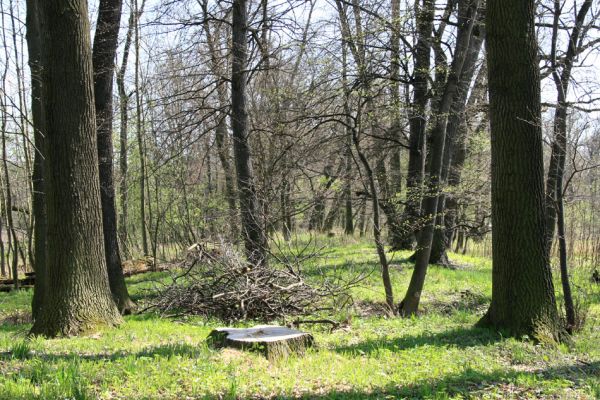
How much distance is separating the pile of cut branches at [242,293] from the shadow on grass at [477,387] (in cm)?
441

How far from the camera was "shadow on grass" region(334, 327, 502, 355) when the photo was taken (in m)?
6.89

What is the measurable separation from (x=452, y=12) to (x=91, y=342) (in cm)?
991

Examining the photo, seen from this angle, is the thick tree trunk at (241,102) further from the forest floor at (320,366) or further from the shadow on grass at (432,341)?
the shadow on grass at (432,341)

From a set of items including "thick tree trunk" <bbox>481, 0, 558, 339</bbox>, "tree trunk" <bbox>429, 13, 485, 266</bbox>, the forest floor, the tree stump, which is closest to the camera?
the forest floor

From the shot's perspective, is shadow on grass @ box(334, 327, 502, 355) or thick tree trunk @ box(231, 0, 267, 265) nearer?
shadow on grass @ box(334, 327, 502, 355)

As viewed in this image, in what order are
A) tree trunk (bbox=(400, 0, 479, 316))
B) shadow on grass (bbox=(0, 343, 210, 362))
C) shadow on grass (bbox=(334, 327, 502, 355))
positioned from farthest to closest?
tree trunk (bbox=(400, 0, 479, 316)), shadow on grass (bbox=(334, 327, 502, 355)), shadow on grass (bbox=(0, 343, 210, 362))

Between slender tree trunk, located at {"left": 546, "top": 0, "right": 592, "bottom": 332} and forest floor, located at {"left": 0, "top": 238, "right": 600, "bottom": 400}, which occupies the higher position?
slender tree trunk, located at {"left": 546, "top": 0, "right": 592, "bottom": 332}

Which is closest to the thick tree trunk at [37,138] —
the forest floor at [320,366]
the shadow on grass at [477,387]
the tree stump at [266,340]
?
the forest floor at [320,366]

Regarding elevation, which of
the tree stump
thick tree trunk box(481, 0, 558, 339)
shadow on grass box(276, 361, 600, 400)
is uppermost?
thick tree trunk box(481, 0, 558, 339)

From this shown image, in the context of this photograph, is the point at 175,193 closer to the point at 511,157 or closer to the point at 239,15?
the point at 239,15

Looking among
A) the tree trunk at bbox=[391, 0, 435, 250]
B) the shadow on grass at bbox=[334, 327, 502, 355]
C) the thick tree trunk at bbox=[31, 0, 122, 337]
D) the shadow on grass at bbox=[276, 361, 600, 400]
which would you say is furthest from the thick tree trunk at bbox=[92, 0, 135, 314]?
the shadow on grass at bbox=[276, 361, 600, 400]

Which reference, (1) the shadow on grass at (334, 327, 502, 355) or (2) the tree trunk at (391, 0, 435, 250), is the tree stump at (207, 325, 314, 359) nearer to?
(1) the shadow on grass at (334, 327, 502, 355)

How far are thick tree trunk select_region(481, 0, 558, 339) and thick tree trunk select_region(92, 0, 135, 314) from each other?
23.3 ft

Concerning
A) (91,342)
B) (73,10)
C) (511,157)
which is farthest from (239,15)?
(91,342)
